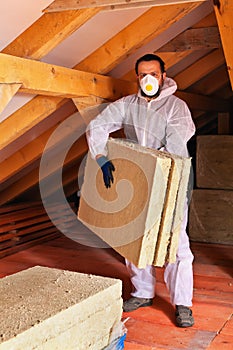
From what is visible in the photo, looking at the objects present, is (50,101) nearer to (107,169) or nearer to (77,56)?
(77,56)

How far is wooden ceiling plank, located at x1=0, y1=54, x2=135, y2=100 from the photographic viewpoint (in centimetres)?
250

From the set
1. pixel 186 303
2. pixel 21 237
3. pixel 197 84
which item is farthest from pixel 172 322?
pixel 197 84

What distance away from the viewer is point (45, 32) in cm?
260

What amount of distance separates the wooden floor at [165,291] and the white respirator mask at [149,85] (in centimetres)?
130

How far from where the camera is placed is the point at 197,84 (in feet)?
17.0

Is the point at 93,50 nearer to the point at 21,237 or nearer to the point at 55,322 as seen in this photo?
the point at 55,322

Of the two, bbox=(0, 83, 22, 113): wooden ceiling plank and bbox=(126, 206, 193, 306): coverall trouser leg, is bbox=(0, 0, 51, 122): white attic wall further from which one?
bbox=(126, 206, 193, 306): coverall trouser leg

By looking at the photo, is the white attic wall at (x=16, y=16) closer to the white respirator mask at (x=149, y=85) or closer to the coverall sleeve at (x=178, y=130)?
the white respirator mask at (x=149, y=85)

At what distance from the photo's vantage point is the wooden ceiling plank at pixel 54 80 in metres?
2.50

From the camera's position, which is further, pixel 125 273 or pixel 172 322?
pixel 125 273

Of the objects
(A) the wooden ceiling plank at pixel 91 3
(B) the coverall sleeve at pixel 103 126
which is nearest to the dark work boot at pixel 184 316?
(B) the coverall sleeve at pixel 103 126

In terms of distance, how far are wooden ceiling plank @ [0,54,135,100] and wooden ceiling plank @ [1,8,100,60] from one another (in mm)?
83

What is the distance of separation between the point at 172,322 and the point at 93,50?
1749mm

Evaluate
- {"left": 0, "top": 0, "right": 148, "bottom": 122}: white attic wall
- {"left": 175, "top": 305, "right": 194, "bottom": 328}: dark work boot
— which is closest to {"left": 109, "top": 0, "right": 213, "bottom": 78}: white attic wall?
{"left": 0, "top": 0, "right": 148, "bottom": 122}: white attic wall
